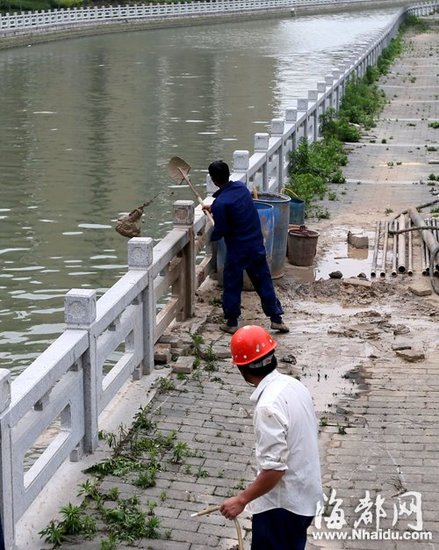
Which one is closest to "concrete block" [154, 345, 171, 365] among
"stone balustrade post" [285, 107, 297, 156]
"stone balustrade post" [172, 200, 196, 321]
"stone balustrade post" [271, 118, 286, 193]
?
"stone balustrade post" [172, 200, 196, 321]

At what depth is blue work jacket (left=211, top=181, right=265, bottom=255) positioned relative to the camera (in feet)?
32.4

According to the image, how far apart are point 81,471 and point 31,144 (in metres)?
18.6

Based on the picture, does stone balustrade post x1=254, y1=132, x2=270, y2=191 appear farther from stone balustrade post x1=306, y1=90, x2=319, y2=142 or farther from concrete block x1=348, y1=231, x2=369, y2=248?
stone balustrade post x1=306, y1=90, x2=319, y2=142

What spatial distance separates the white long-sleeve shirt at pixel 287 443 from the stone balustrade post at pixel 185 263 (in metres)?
5.32

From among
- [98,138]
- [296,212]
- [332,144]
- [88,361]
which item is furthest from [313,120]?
→ [88,361]

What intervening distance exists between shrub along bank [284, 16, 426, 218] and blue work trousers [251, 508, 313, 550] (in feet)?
33.1

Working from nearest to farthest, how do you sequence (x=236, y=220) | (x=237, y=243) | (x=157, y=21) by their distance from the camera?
(x=236, y=220) → (x=237, y=243) → (x=157, y=21)

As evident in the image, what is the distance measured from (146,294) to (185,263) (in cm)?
170

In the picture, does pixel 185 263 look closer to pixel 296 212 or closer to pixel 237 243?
pixel 237 243

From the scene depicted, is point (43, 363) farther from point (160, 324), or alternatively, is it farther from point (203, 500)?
point (160, 324)

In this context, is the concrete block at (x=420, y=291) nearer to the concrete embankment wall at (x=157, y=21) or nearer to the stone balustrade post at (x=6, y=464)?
the stone balustrade post at (x=6, y=464)

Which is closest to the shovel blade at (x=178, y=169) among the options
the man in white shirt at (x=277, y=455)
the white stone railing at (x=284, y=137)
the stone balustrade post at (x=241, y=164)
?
the white stone railing at (x=284, y=137)

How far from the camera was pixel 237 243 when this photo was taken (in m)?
10.1

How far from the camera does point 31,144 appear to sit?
82.2 ft
